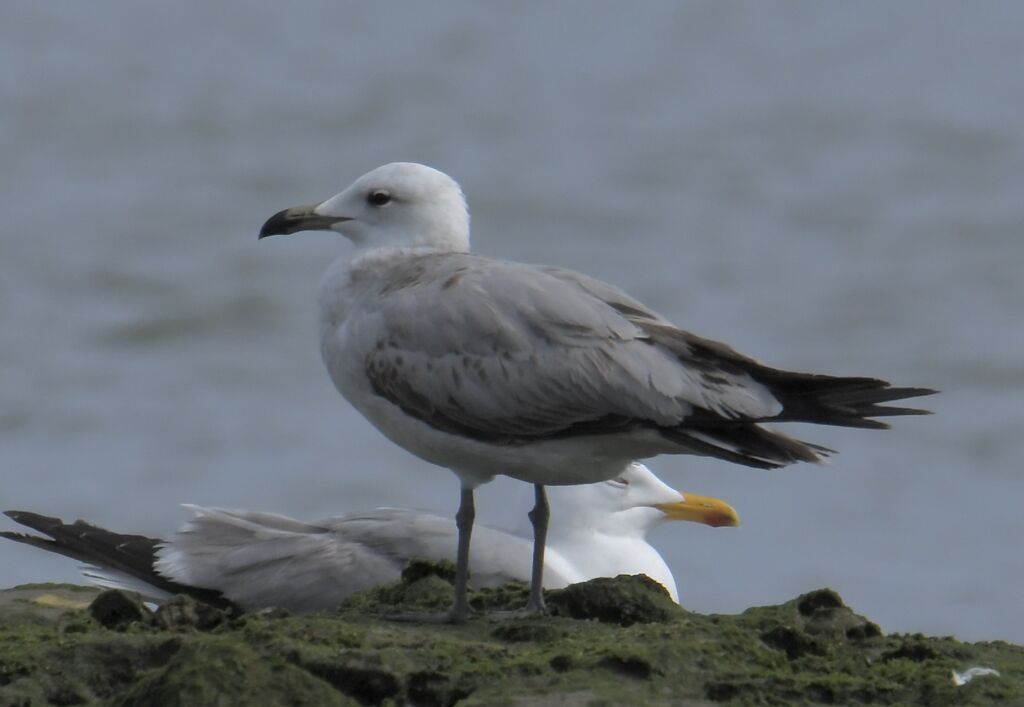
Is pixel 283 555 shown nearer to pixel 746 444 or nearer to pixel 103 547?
pixel 103 547

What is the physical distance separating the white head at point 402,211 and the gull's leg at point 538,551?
39.0 inches

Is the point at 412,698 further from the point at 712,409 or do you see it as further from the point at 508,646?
the point at 712,409

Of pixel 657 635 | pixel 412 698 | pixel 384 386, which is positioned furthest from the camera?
pixel 384 386

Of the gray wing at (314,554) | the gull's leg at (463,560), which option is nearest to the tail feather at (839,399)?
the gull's leg at (463,560)

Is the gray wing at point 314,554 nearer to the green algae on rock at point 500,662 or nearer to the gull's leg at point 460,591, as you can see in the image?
the gull's leg at point 460,591

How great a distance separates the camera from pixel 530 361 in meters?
6.00

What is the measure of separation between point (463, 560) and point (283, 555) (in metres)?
1.32

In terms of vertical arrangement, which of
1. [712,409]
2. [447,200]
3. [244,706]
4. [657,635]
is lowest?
[244,706]

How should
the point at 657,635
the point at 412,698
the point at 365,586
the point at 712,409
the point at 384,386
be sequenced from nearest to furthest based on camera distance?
1. the point at 412,698
2. the point at 657,635
3. the point at 712,409
4. the point at 384,386
5. the point at 365,586

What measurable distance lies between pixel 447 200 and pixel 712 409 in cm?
158

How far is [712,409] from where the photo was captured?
225 inches

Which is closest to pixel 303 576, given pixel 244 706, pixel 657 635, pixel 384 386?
pixel 384 386

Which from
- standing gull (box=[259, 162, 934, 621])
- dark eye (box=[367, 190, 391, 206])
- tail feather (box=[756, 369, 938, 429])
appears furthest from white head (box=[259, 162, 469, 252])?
tail feather (box=[756, 369, 938, 429])

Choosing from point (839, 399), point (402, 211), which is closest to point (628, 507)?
point (402, 211)
